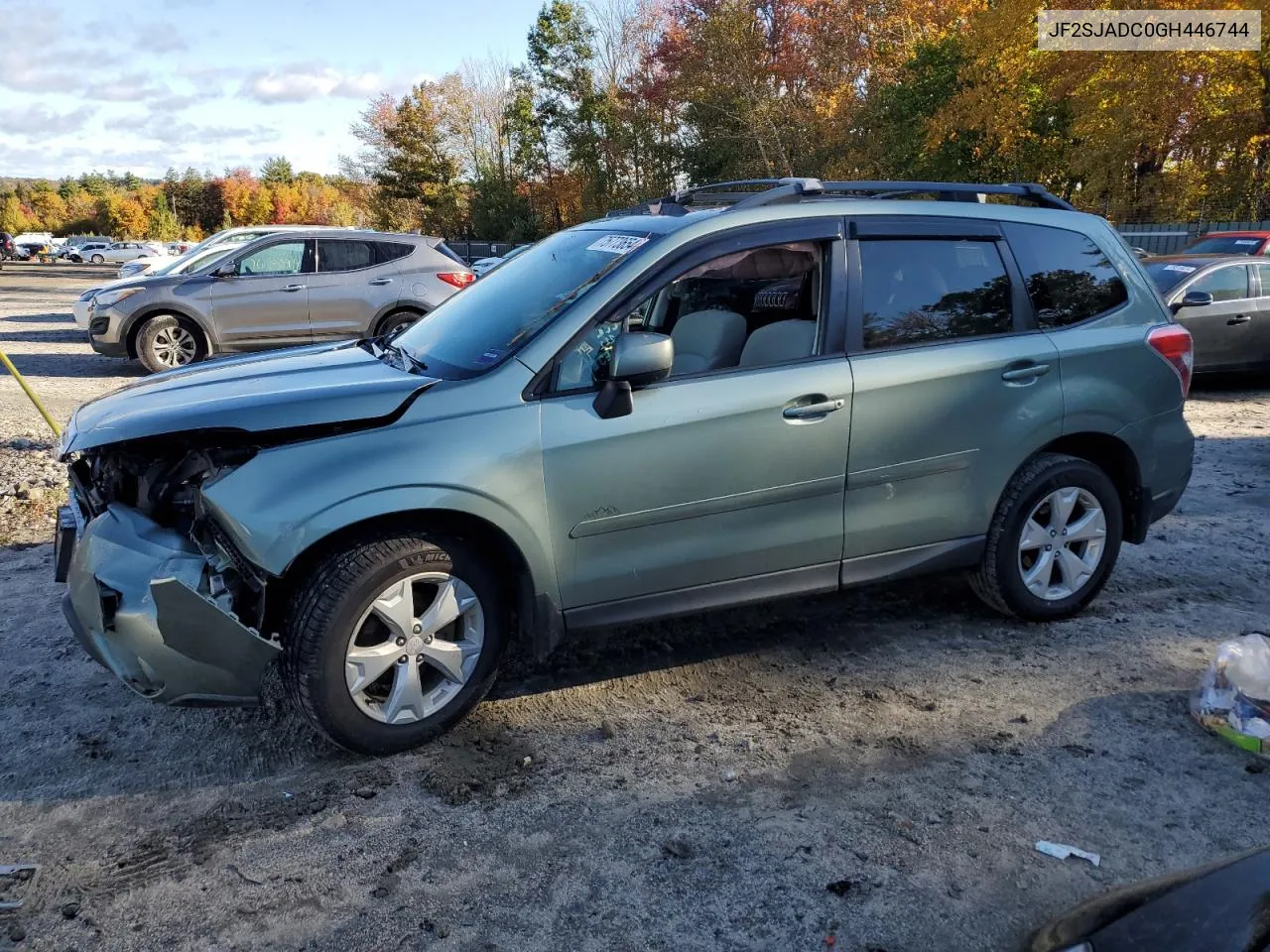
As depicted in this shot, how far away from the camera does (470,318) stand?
4055 millimetres

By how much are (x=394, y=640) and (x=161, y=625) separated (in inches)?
28.5

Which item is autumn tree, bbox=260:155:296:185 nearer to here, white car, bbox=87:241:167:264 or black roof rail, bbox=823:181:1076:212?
white car, bbox=87:241:167:264

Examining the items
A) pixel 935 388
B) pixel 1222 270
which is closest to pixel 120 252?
pixel 1222 270

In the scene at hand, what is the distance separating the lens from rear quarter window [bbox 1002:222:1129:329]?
4.41 metres

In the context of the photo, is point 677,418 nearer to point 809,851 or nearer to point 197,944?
point 809,851

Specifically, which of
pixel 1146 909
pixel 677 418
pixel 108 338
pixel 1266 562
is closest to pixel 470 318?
pixel 677 418

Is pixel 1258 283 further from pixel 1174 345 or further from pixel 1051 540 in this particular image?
pixel 1051 540

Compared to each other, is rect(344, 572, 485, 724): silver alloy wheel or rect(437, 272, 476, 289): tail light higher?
rect(437, 272, 476, 289): tail light

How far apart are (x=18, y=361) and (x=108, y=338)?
2625 millimetres

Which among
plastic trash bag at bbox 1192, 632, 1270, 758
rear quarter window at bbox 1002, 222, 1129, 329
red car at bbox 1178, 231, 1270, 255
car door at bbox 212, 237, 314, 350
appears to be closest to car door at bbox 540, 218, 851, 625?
rear quarter window at bbox 1002, 222, 1129, 329

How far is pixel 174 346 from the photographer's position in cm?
1188

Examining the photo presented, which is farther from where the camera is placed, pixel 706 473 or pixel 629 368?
pixel 706 473

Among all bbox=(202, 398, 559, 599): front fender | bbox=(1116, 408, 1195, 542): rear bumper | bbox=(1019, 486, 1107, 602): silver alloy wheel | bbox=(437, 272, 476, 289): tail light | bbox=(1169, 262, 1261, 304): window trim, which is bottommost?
bbox=(1019, 486, 1107, 602): silver alloy wheel

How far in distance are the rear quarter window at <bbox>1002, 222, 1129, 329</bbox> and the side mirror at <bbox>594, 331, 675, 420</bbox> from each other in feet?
6.38
